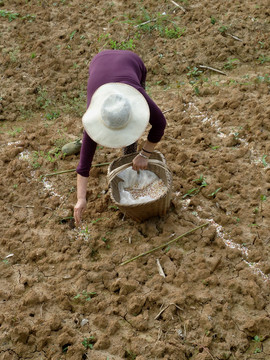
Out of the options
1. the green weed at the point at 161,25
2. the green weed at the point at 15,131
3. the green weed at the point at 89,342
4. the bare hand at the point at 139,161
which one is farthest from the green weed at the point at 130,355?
the green weed at the point at 161,25

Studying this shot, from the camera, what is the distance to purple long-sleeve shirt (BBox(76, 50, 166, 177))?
107 inches

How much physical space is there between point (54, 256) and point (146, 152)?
1.08 metres

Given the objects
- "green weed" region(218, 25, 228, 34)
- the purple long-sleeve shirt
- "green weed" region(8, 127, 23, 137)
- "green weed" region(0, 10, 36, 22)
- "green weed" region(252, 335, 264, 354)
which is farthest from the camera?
"green weed" region(0, 10, 36, 22)

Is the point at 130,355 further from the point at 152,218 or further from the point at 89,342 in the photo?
the point at 152,218

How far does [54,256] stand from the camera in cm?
321

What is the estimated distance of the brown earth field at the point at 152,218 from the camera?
108 inches

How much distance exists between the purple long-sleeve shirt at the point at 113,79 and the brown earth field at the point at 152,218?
2.40ft

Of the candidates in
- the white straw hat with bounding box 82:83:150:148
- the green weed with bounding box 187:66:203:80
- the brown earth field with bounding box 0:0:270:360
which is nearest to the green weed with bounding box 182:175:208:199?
the brown earth field with bounding box 0:0:270:360

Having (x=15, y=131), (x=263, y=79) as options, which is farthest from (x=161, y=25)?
(x=15, y=131)

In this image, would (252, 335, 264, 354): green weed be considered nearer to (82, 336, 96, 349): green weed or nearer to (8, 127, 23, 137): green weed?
(82, 336, 96, 349): green weed

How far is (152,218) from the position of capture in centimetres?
337

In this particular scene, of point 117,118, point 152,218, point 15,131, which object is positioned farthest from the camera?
point 15,131

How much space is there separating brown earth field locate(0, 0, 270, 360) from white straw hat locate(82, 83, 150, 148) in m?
1.00

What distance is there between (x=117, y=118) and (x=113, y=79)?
360 mm
